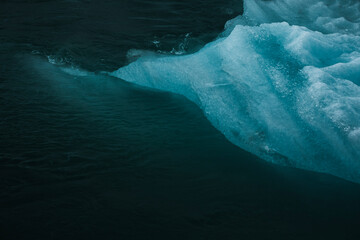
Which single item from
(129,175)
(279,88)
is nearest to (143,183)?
(129,175)

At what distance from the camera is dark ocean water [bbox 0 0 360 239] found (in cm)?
180

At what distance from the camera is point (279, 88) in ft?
8.89

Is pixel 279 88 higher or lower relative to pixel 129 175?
higher

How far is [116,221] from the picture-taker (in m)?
1.79

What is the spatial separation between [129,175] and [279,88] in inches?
56.9

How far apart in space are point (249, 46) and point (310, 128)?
3.75 ft

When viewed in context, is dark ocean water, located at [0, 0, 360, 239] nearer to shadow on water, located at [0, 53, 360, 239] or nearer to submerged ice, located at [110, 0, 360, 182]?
shadow on water, located at [0, 53, 360, 239]

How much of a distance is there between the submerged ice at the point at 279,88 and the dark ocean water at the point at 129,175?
0.39 feet

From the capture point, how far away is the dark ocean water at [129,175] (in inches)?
70.9

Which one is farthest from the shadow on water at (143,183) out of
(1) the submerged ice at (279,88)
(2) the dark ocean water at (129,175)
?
(1) the submerged ice at (279,88)

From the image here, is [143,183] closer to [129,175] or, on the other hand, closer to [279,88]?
[129,175]

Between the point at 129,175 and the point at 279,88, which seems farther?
the point at 279,88

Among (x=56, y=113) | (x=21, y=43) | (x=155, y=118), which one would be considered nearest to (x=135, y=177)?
(x=155, y=118)

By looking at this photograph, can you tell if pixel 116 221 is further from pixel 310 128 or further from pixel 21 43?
pixel 21 43
